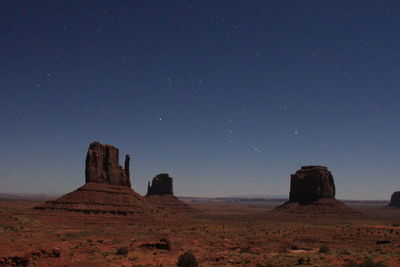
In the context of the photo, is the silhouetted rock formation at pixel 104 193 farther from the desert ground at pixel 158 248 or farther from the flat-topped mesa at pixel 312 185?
the flat-topped mesa at pixel 312 185

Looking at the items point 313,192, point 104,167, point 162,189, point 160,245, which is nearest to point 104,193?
point 104,167

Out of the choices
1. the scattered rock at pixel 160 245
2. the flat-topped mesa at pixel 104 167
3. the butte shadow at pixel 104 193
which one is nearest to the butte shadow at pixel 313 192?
the butte shadow at pixel 104 193

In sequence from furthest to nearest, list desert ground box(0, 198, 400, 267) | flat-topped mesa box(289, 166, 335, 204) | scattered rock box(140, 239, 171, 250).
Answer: flat-topped mesa box(289, 166, 335, 204) → scattered rock box(140, 239, 171, 250) → desert ground box(0, 198, 400, 267)

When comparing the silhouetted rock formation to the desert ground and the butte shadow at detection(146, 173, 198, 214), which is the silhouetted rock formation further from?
the butte shadow at detection(146, 173, 198, 214)

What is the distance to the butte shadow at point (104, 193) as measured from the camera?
70.1 m

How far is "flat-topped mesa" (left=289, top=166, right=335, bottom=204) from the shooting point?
113562mm

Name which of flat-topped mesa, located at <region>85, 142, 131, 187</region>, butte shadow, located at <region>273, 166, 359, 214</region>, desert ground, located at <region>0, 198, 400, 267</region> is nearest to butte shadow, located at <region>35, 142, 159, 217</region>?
flat-topped mesa, located at <region>85, 142, 131, 187</region>

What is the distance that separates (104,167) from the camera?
82.3 metres

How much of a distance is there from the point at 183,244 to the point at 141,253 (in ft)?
30.3

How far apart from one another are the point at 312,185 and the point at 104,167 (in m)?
73.1

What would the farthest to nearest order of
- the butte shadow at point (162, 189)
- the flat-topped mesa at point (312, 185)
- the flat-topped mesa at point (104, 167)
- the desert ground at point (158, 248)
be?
the butte shadow at point (162, 189)
the flat-topped mesa at point (312, 185)
the flat-topped mesa at point (104, 167)
the desert ground at point (158, 248)

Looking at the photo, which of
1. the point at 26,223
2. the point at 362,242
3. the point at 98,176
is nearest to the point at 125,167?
the point at 98,176

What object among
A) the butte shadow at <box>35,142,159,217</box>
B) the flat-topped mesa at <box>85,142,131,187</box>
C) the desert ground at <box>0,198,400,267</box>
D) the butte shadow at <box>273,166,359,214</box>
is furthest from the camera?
the butte shadow at <box>273,166,359,214</box>

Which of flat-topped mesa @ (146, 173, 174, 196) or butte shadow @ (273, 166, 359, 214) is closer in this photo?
butte shadow @ (273, 166, 359, 214)
